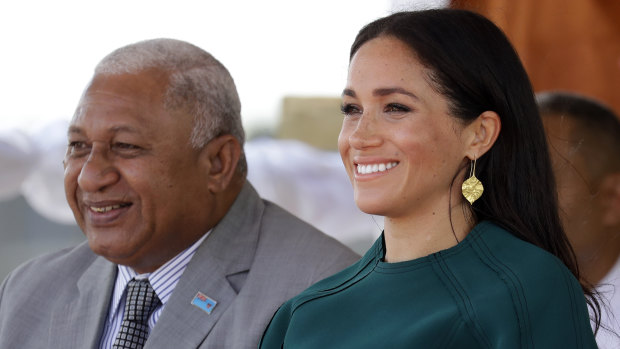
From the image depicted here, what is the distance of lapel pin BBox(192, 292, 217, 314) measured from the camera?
7.57ft

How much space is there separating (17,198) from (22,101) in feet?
1.31

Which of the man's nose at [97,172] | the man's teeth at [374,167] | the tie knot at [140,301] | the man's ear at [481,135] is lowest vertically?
the tie knot at [140,301]

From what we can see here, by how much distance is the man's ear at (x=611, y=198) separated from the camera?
2459 millimetres

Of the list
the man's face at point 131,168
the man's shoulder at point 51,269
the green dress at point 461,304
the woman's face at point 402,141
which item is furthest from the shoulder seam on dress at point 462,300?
the man's shoulder at point 51,269

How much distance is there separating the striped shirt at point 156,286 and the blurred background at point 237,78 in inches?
28.7

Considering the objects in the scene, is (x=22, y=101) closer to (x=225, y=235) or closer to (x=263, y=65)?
(x=263, y=65)

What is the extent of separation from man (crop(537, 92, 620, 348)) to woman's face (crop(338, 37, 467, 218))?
0.69 m

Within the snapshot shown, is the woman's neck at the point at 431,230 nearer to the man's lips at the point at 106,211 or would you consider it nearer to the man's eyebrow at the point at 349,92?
the man's eyebrow at the point at 349,92

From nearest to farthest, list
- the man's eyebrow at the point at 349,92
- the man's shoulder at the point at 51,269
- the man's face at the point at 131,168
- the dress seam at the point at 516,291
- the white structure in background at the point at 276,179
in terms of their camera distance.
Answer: the dress seam at the point at 516,291 < the man's eyebrow at the point at 349,92 < the man's face at the point at 131,168 < the man's shoulder at the point at 51,269 < the white structure in background at the point at 276,179

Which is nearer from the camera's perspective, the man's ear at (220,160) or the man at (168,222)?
the man at (168,222)

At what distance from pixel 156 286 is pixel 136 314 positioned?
10 centimetres

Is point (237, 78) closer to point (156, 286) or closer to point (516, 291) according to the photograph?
point (156, 286)

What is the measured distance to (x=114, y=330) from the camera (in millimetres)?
2459

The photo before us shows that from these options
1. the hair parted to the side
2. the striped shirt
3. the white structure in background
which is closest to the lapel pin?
the striped shirt
